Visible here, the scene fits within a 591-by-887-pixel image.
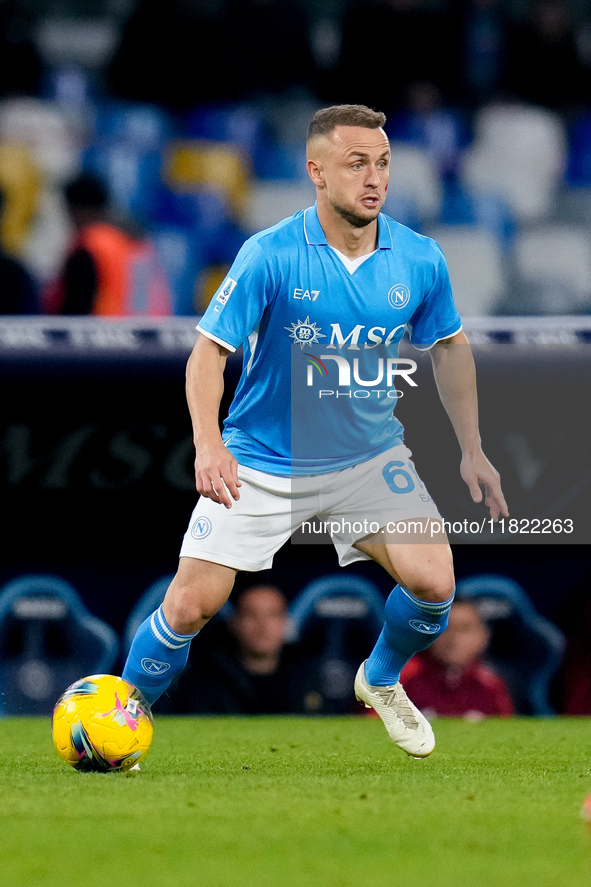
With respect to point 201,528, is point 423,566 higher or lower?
lower

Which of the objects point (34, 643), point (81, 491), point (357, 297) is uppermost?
point (357, 297)

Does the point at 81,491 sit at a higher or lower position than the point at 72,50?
lower

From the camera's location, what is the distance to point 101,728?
13.8 ft

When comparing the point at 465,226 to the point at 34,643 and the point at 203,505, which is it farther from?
the point at 203,505

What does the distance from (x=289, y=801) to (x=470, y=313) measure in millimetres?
5702

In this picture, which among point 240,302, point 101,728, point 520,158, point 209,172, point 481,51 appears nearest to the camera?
point 101,728

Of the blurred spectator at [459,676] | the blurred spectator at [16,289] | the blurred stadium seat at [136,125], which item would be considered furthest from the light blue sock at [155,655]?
the blurred stadium seat at [136,125]

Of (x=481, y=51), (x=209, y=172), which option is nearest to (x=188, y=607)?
(x=209, y=172)

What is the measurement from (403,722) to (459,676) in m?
2.18

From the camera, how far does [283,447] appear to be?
459cm

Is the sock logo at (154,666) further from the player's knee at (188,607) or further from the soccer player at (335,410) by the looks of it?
the player's knee at (188,607)

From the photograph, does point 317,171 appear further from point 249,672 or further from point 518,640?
point 518,640

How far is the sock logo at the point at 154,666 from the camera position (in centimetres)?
443

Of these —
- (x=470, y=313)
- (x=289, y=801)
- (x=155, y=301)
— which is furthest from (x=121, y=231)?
(x=289, y=801)
